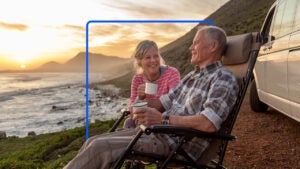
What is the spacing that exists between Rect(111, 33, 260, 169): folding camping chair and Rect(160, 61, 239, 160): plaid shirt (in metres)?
0.09

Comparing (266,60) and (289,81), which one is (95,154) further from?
(266,60)

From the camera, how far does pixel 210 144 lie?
9.71 feet

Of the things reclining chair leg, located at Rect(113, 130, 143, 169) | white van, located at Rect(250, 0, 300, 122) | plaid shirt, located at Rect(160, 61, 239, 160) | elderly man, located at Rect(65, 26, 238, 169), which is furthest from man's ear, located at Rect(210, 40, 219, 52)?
white van, located at Rect(250, 0, 300, 122)

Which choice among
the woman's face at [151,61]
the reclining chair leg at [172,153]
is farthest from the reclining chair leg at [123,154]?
the woman's face at [151,61]

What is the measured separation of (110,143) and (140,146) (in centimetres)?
23

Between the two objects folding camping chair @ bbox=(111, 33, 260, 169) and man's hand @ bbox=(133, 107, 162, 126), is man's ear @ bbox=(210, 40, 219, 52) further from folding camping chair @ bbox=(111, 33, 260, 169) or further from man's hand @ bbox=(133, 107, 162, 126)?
man's hand @ bbox=(133, 107, 162, 126)

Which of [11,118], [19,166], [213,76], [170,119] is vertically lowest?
[11,118]

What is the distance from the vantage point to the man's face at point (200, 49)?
3.14 meters

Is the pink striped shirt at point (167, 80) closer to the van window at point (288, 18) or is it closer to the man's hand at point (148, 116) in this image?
the man's hand at point (148, 116)

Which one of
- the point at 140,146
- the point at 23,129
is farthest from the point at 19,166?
the point at 23,129

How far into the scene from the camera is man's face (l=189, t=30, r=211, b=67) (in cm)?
314

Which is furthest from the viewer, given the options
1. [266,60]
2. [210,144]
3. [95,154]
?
[266,60]

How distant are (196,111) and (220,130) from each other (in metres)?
0.27

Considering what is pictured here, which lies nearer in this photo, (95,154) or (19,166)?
(95,154)
